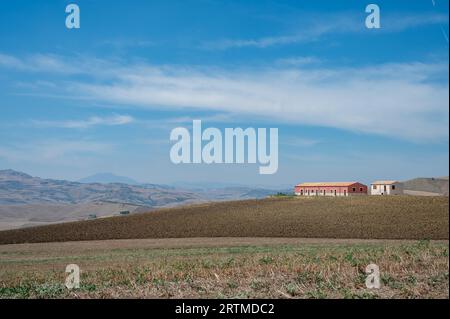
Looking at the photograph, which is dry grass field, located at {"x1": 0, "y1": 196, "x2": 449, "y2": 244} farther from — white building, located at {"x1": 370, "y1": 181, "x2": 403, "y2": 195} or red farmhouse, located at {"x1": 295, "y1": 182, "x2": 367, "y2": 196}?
white building, located at {"x1": 370, "y1": 181, "x2": 403, "y2": 195}

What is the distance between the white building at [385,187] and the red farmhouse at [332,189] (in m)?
5.90

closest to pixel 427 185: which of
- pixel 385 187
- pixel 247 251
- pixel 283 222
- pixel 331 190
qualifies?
pixel 385 187

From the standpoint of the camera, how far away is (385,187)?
11631 centimetres

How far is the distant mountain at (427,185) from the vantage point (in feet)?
578

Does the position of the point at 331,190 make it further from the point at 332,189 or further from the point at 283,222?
the point at 283,222

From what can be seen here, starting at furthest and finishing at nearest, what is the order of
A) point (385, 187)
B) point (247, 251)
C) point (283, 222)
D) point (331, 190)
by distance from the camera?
point (385, 187) < point (331, 190) < point (283, 222) < point (247, 251)

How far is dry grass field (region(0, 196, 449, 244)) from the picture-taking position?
60.3 m

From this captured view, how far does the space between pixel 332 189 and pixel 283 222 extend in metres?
42.4

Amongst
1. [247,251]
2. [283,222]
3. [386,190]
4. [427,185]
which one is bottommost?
Result: [247,251]

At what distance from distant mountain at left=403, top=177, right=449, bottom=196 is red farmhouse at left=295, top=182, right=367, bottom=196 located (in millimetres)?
74058

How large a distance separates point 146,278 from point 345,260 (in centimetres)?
751
